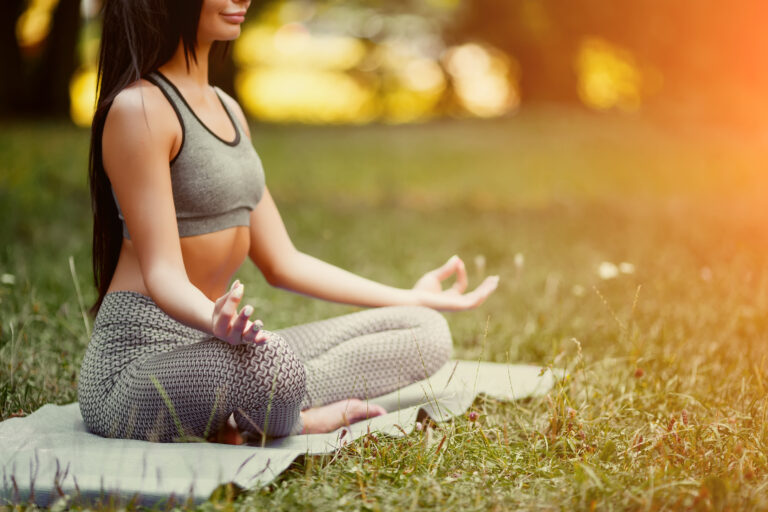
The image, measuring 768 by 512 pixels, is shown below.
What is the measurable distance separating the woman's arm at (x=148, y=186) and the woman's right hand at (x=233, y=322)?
0.15 metres

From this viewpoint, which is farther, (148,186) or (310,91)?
(310,91)

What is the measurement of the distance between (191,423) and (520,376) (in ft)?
3.97

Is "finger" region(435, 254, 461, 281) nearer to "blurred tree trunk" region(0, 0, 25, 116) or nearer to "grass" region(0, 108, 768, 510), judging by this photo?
"grass" region(0, 108, 768, 510)

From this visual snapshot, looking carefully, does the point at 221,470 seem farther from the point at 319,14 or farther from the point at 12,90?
the point at 319,14

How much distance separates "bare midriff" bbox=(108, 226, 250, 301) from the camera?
94.4 inches

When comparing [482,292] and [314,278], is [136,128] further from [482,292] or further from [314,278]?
[482,292]

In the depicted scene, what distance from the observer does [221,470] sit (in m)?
1.89

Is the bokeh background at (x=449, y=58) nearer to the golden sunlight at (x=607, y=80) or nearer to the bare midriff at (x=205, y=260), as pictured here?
the golden sunlight at (x=607, y=80)

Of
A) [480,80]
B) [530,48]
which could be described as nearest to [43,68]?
[530,48]

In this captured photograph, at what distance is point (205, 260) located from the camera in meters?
2.46

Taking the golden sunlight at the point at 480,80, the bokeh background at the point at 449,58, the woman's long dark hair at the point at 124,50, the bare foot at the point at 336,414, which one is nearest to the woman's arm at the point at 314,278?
Answer: the bare foot at the point at 336,414

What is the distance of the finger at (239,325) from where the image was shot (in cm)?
198

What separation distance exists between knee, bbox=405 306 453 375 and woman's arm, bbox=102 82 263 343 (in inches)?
29.0

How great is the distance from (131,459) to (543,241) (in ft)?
13.2
